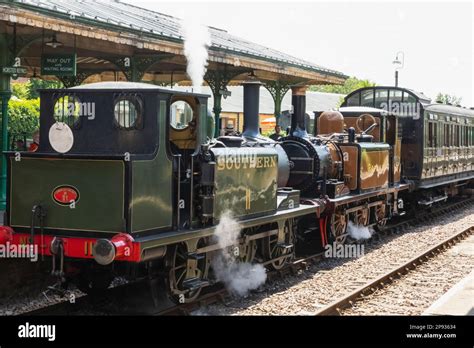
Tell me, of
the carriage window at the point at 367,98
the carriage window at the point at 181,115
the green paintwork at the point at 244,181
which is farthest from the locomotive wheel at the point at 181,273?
the carriage window at the point at 367,98

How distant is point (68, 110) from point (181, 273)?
7.12 ft

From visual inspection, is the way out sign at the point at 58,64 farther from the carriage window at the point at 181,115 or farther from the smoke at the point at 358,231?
the smoke at the point at 358,231

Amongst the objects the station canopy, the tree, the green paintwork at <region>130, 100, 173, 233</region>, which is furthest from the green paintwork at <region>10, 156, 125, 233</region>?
the tree

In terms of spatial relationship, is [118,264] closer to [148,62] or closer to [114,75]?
[148,62]

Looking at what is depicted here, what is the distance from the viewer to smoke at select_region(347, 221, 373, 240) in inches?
514

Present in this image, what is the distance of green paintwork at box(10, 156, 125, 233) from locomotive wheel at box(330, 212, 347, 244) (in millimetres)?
6056

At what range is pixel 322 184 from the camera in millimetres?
11414

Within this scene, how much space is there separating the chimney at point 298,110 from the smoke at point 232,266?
3.20 m

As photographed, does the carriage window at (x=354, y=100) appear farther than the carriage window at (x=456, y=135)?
No

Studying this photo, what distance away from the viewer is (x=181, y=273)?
7688 millimetres

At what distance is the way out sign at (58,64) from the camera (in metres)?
12.3

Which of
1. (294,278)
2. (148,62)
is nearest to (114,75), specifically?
(148,62)

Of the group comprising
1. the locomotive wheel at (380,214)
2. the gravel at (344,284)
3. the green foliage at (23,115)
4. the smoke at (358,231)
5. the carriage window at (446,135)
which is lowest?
the gravel at (344,284)

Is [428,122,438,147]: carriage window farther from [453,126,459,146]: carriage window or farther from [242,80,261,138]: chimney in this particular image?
[242,80,261,138]: chimney
